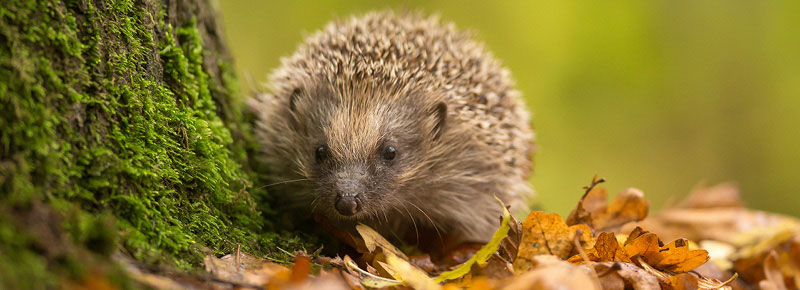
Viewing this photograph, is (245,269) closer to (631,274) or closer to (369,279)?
(369,279)

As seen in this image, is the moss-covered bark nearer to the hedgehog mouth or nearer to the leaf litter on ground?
the leaf litter on ground

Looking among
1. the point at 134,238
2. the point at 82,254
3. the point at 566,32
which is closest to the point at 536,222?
the point at 134,238

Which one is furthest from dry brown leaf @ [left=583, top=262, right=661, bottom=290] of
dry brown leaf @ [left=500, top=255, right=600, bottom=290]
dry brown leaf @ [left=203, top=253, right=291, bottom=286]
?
dry brown leaf @ [left=203, top=253, right=291, bottom=286]

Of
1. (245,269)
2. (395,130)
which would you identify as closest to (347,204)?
(395,130)

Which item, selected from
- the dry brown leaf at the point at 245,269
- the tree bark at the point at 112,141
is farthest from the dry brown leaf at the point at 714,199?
the dry brown leaf at the point at 245,269

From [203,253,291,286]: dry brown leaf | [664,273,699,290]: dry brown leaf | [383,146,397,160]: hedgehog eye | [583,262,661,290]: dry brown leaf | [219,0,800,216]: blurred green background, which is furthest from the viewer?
[219,0,800,216]: blurred green background

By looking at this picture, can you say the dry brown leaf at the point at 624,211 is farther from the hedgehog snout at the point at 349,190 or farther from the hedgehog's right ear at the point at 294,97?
the hedgehog's right ear at the point at 294,97

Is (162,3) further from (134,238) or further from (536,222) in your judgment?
(536,222)
